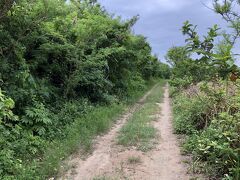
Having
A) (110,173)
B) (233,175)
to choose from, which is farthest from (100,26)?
(233,175)

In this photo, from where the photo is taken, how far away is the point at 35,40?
9469 millimetres

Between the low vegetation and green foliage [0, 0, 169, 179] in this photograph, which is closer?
the low vegetation

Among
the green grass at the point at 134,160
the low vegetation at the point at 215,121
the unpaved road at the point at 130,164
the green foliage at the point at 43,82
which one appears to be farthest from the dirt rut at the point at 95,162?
the low vegetation at the point at 215,121

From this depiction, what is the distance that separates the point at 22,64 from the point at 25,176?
147 inches

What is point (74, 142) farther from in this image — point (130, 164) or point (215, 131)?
point (215, 131)

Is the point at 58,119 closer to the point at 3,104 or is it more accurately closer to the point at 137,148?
the point at 137,148

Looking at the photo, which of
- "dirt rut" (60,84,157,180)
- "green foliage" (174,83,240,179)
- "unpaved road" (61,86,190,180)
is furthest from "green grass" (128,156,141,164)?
"green foliage" (174,83,240,179)

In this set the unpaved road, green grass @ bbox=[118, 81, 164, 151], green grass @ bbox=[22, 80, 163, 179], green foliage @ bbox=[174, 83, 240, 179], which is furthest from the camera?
green grass @ bbox=[118, 81, 164, 151]

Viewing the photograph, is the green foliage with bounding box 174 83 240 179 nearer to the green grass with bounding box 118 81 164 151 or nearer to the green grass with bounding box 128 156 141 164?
→ the green grass with bounding box 118 81 164 151

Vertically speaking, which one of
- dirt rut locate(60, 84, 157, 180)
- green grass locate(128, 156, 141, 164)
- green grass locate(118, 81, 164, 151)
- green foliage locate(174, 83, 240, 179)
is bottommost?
dirt rut locate(60, 84, 157, 180)

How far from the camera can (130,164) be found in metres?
6.34

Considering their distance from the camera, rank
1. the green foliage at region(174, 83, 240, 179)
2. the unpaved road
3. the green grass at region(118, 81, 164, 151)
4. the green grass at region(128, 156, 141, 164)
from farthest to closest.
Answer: the green grass at region(118, 81, 164, 151)
the green grass at region(128, 156, 141, 164)
the unpaved road
the green foliage at region(174, 83, 240, 179)

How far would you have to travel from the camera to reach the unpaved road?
5.79 meters

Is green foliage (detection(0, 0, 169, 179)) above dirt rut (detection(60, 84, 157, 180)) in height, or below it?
above
